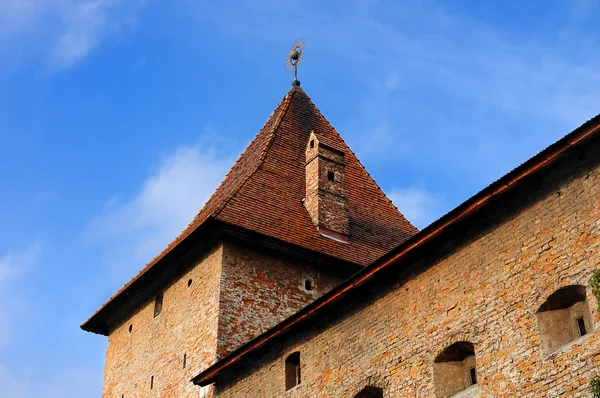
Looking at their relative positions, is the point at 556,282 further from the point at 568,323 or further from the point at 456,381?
the point at 456,381

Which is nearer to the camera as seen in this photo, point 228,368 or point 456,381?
point 456,381

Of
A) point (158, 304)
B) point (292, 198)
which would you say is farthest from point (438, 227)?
point (158, 304)

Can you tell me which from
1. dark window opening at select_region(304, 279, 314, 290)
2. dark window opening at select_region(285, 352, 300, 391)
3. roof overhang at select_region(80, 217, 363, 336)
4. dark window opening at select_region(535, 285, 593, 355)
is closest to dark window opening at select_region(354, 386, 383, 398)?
dark window opening at select_region(285, 352, 300, 391)

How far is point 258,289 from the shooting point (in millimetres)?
19656

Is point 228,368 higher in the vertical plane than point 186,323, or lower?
lower

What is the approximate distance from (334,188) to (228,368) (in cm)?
585

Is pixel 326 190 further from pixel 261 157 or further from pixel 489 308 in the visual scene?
pixel 489 308

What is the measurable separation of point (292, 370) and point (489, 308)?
14.7 feet

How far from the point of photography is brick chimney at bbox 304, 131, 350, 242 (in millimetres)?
21219

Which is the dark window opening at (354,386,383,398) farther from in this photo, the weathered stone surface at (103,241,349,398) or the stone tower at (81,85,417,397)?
the weathered stone surface at (103,241,349,398)

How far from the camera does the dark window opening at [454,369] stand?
42.4 ft

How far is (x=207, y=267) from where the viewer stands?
65.9ft

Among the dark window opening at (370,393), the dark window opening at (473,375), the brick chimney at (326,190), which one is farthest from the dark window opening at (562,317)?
the brick chimney at (326,190)

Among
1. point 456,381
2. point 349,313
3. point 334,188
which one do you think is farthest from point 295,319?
point 334,188
